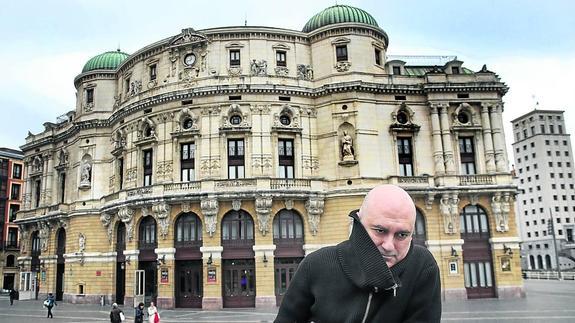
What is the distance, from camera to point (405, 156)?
4491cm

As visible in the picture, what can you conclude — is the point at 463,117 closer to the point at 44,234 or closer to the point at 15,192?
the point at 44,234

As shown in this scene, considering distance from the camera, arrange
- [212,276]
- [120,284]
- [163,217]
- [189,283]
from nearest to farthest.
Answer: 1. [212,276]
2. [189,283]
3. [163,217]
4. [120,284]

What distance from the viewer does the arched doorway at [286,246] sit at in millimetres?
41062

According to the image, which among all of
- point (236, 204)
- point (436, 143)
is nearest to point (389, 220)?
point (236, 204)

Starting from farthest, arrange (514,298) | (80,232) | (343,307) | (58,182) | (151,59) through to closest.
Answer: (58,182), (80,232), (151,59), (514,298), (343,307)

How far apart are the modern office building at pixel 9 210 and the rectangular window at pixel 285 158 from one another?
5413cm

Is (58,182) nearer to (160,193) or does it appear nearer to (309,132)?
(160,193)

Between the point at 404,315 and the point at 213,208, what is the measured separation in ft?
127

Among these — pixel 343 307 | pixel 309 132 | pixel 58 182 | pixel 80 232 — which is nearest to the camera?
pixel 343 307

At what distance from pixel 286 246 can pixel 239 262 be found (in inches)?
158

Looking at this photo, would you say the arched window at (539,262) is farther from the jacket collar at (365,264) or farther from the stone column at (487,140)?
the jacket collar at (365,264)

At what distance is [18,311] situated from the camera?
42.7 meters

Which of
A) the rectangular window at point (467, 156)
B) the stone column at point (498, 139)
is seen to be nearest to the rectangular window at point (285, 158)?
the rectangular window at point (467, 156)

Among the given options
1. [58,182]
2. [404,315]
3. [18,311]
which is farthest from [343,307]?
[58,182]
